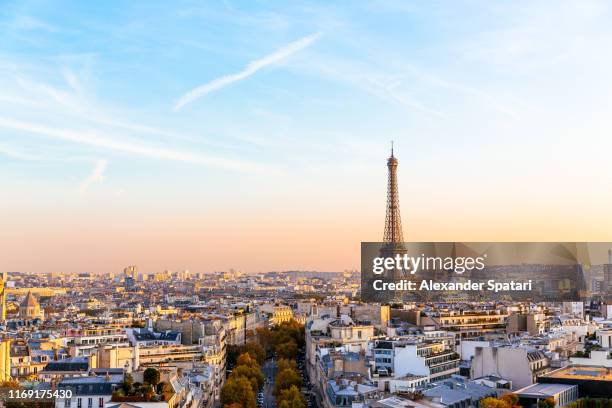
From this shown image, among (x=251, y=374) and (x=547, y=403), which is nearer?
(x=547, y=403)

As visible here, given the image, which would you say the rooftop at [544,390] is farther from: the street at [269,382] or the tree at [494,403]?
the street at [269,382]

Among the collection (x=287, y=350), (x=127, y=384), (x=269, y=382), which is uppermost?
(x=127, y=384)

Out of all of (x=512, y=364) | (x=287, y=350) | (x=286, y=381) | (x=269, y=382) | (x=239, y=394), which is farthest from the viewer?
(x=287, y=350)

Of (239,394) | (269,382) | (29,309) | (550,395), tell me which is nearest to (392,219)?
(29,309)

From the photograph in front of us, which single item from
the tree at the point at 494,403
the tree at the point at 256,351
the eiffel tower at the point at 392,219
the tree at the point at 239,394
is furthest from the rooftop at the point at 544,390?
the eiffel tower at the point at 392,219

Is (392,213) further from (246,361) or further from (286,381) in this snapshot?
(286,381)

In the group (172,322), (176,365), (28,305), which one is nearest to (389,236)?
(28,305)

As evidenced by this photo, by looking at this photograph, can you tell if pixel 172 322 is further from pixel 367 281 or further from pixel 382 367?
pixel 367 281
